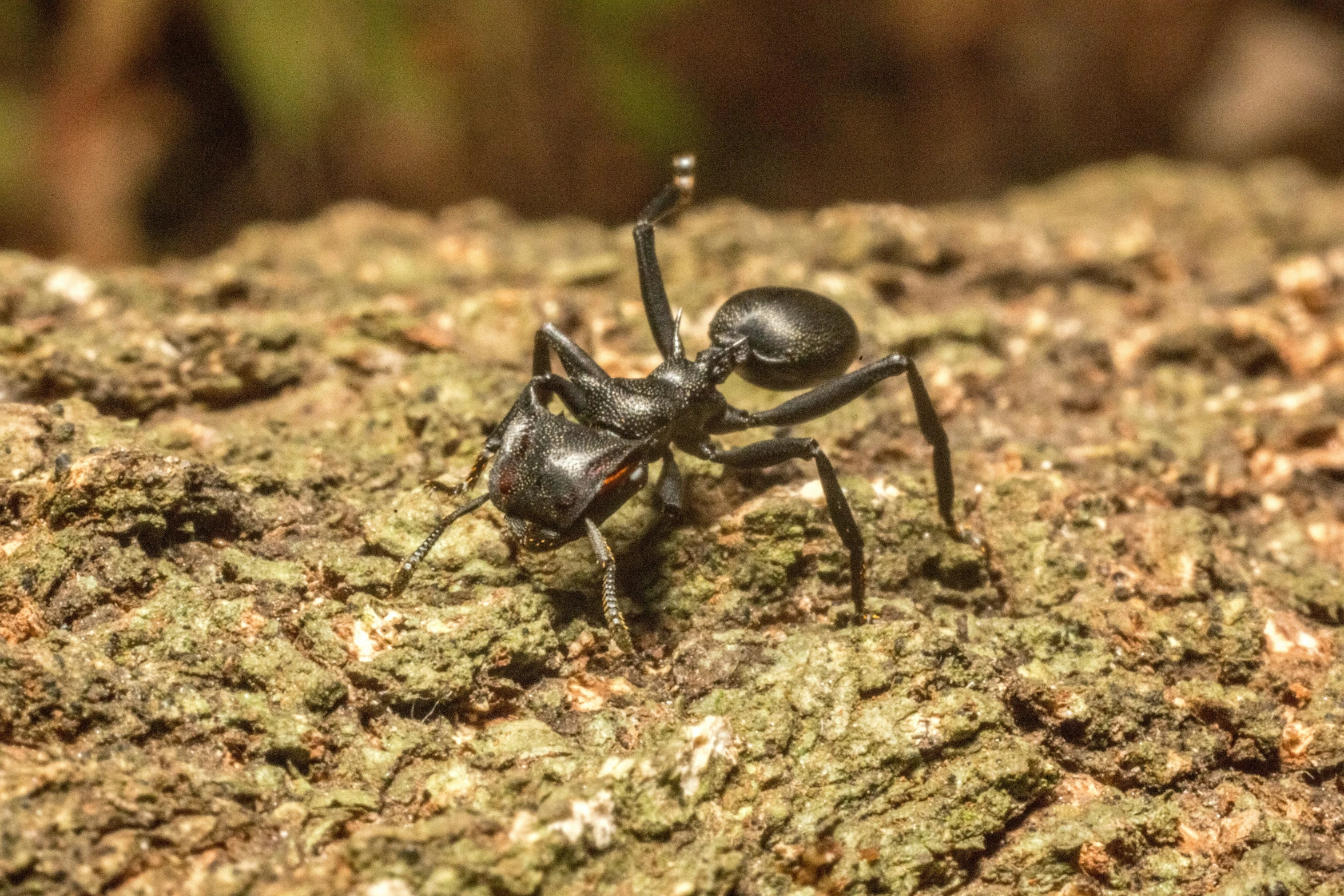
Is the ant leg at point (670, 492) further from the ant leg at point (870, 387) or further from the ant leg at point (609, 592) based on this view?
the ant leg at point (870, 387)

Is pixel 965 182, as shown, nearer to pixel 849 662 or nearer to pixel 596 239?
pixel 596 239

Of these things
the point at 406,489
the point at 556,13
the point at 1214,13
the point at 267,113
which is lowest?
the point at 406,489

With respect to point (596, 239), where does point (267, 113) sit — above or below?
above

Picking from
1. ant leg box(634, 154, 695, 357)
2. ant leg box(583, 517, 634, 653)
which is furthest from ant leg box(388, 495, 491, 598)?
ant leg box(634, 154, 695, 357)

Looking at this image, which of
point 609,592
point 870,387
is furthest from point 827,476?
point 609,592

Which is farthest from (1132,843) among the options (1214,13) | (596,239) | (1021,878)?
(1214,13)

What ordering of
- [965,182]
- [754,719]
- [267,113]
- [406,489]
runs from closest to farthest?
[754,719], [406,489], [267,113], [965,182]

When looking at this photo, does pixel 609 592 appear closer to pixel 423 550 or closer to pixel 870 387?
pixel 423 550
